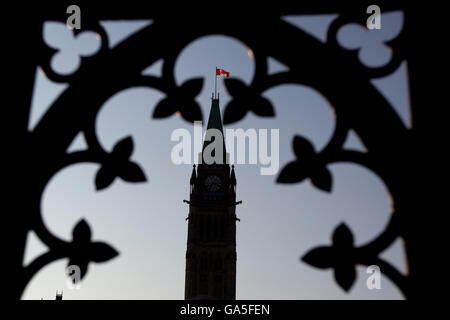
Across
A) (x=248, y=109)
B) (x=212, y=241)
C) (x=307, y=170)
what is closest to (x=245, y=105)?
(x=248, y=109)

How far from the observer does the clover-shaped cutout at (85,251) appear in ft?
7.59

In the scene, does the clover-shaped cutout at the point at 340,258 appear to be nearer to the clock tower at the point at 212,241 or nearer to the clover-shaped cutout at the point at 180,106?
the clover-shaped cutout at the point at 180,106

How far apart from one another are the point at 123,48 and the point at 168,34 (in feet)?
0.77

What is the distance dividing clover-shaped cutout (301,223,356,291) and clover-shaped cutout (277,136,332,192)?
23cm

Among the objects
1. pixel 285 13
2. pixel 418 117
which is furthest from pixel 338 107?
pixel 285 13

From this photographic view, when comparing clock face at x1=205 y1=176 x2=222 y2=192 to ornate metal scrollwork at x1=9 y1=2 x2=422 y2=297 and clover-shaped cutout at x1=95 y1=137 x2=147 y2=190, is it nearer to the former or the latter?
ornate metal scrollwork at x1=9 y1=2 x2=422 y2=297

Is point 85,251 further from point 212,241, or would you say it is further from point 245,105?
point 212,241

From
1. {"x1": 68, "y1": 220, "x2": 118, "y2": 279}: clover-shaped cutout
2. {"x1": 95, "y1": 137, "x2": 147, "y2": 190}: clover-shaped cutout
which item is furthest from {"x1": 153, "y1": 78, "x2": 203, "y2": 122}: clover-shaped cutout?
{"x1": 68, "y1": 220, "x2": 118, "y2": 279}: clover-shaped cutout

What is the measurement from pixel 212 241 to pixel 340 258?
165 ft

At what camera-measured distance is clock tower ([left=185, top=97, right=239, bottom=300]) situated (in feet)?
168

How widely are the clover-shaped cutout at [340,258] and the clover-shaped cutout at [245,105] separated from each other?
66 centimetres

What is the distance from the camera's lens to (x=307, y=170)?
7.82 feet

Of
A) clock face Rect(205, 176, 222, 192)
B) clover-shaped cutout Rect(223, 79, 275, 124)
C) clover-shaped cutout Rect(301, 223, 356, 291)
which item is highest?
clock face Rect(205, 176, 222, 192)

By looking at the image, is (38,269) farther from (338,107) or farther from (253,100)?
(338,107)
